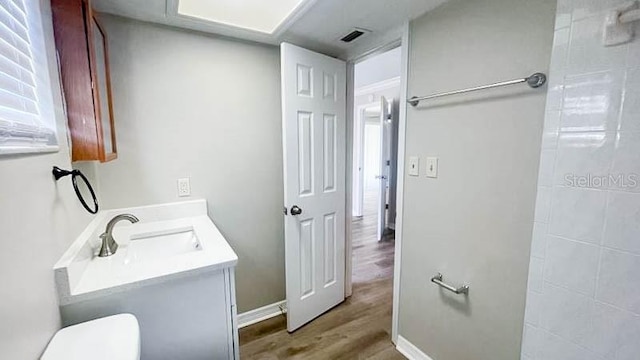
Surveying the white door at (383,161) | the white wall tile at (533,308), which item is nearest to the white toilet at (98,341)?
the white wall tile at (533,308)

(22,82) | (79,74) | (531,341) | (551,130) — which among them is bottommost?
(531,341)

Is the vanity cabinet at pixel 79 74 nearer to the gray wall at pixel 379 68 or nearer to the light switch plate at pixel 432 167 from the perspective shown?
the light switch plate at pixel 432 167

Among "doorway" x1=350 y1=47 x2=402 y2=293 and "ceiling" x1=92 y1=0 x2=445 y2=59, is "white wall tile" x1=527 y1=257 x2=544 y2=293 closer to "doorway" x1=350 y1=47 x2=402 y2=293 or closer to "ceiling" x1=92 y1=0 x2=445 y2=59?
"ceiling" x1=92 y1=0 x2=445 y2=59

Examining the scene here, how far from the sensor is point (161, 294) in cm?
103

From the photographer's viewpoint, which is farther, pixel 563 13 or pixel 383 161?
pixel 383 161

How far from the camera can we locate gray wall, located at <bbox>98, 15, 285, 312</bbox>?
1564 mm

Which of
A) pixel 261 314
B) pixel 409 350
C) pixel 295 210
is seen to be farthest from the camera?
pixel 261 314

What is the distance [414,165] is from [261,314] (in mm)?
1612

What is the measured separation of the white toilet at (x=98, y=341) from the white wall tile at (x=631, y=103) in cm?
159

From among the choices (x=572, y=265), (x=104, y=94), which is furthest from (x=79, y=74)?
(x=572, y=265)

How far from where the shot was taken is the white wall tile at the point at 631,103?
79cm

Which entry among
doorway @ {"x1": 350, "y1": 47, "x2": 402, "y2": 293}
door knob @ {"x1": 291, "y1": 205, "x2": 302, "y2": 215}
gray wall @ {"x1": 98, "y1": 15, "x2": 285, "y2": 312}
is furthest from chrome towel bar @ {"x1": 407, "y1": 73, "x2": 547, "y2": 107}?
doorway @ {"x1": 350, "y1": 47, "x2": 402, "y2": 293}

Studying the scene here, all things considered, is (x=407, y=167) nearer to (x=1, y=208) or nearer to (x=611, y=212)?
(x=611, y=212)

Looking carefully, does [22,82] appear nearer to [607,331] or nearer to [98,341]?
[98,341]
